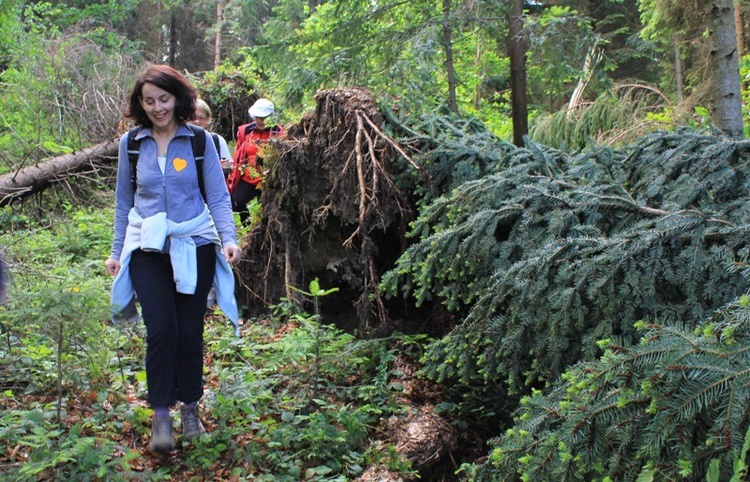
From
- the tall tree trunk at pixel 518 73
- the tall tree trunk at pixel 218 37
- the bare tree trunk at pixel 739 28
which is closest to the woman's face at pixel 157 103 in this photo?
the tall tree trunk at pixel 518 73

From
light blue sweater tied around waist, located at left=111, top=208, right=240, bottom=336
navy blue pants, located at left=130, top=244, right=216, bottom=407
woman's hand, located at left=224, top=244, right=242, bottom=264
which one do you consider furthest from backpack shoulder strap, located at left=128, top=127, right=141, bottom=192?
woman's hand, located at left=224, top=244, right=242, bottom=264

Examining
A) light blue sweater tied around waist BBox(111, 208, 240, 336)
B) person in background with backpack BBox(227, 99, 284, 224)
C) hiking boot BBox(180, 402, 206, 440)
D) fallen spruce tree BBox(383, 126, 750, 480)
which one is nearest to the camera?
fallen spruce tree BBox(383, 126, 750, 480)

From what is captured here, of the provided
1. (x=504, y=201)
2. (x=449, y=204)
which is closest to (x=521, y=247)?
(x=504, y=201)

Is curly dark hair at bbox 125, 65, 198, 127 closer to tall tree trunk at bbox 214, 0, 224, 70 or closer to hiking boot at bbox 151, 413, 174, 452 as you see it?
hiking boot at bbox 151, 413, 174, 452

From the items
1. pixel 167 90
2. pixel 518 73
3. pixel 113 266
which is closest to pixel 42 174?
pixel 113 266

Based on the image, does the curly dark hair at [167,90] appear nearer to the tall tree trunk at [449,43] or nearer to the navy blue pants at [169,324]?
the navy blue pants at [169,324]

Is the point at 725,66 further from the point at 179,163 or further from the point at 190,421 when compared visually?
the point at 190,421

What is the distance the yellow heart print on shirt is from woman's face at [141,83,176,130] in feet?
0.68

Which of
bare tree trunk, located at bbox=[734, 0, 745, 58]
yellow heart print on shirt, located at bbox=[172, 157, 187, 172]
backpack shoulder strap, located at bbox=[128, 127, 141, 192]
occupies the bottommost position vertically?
yellow heart print on shirt, located at bbox=[172, 157, 187, 172]

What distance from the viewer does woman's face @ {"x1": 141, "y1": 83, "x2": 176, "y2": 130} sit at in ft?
12.0

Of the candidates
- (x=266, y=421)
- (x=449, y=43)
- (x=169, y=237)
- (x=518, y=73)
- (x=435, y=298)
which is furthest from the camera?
(x=449, y=43)

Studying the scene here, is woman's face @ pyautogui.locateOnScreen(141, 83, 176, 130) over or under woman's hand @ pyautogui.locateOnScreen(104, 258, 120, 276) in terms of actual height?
over

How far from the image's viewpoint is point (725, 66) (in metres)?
5.13

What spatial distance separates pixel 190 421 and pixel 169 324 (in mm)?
660
